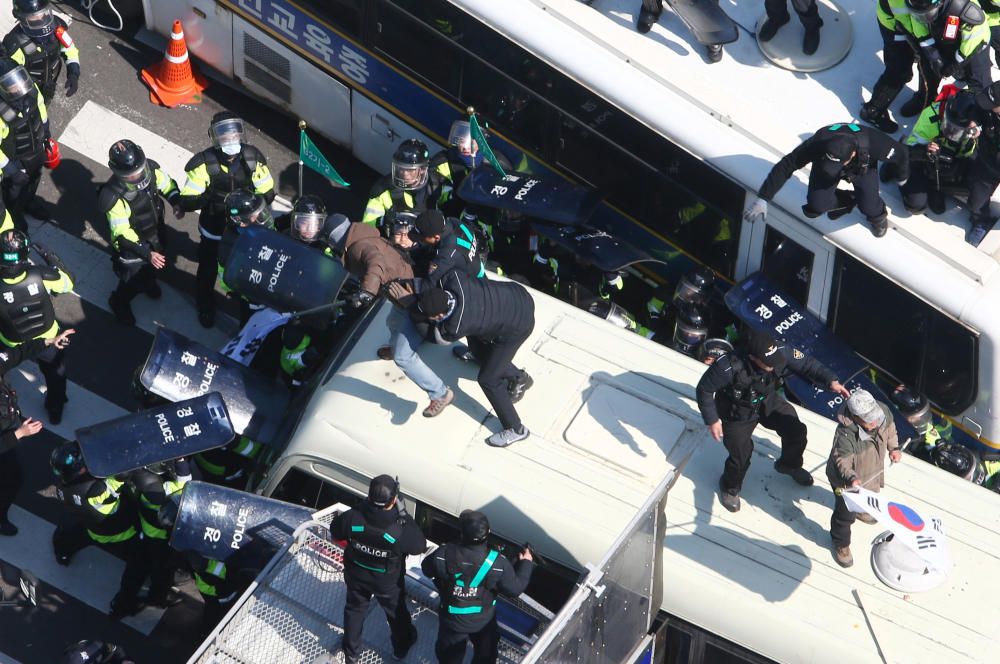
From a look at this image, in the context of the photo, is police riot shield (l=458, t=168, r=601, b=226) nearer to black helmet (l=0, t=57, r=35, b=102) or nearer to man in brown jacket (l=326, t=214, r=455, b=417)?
man in brown jacket (l=326, t=214, r=455, b=417)

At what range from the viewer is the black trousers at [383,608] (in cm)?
842

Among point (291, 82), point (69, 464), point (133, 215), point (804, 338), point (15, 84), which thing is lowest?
point (69, 464)

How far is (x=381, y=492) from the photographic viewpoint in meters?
7.99

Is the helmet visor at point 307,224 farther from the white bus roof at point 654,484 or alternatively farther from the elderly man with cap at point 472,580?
the elderly man with cap at point 472,580

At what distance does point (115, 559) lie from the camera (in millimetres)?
10797

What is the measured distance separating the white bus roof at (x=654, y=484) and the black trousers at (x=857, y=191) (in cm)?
149

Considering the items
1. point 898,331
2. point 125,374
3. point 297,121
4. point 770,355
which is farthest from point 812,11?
point 125,374

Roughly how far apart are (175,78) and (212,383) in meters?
4.63

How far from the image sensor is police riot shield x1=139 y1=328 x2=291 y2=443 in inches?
390

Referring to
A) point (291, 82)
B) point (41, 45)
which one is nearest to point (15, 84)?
point (41, 45)

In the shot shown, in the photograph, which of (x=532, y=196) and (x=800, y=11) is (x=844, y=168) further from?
(x=532, y=196)

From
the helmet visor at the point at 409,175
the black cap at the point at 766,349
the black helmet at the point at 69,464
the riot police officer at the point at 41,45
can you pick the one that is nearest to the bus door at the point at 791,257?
the black cap at the point at 766,349

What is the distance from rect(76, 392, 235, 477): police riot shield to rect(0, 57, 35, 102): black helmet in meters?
3.75

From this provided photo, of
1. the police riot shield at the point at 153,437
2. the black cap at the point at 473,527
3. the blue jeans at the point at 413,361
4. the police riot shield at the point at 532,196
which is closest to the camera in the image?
the black cap at the point at 473,527
